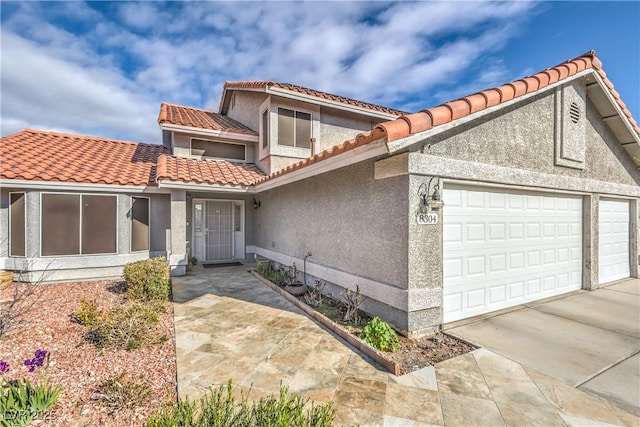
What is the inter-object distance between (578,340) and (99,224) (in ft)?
44.5

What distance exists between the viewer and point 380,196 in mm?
5871

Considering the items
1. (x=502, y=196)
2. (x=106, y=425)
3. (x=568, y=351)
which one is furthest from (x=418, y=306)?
(x=106, y=425)

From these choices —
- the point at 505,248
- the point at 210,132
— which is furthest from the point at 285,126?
the point at 505,248

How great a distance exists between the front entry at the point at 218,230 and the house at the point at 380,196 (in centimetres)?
6

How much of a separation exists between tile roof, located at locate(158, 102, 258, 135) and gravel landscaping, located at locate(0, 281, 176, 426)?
348 inches

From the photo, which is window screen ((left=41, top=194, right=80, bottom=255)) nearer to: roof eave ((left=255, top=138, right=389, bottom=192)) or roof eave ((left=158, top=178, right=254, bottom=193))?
roof eave ((left=158, top=178, right=254, bottom=193))

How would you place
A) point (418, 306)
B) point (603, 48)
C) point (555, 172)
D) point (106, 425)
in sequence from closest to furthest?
point (106, 425), point (418, 306), point (555, 172), point (603, 48)

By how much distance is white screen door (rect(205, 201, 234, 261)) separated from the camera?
43.4 ft

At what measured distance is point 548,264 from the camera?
768 centimetres

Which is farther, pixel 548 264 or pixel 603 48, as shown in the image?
pixel 603 48

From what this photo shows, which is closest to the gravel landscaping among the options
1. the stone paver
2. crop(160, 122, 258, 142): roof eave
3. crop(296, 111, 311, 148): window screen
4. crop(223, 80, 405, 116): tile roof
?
the stone paver

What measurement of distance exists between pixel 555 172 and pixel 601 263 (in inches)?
165

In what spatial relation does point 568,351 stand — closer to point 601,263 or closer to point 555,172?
point 555,172

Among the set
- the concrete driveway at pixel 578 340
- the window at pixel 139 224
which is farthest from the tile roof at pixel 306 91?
the concrete driveway at pixel 578 340
